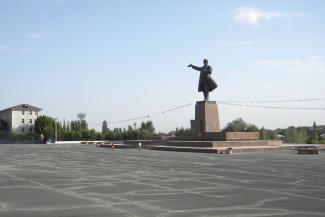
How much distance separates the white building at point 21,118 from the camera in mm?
120875

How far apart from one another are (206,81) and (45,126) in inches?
2733

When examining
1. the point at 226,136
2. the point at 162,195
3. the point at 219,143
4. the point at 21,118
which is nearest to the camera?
the point at 162,195

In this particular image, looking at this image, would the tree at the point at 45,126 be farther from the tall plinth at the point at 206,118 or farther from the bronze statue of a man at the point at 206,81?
the tall plinth at the point at 206,118

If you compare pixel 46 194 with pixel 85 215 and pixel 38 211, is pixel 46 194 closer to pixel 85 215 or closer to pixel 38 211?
pixel 38 211

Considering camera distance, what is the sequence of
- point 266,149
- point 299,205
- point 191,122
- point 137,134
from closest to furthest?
point 299,205 < point 266,149 < point 191,122 < point 137,134

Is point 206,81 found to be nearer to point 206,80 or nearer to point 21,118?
point 206,80

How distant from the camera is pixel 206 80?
43.4 meters

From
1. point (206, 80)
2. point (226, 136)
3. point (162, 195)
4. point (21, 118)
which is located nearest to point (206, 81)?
point (206, 80)

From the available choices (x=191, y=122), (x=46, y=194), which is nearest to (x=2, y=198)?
(x=46, y=194)

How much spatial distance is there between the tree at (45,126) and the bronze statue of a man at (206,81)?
65253 mm

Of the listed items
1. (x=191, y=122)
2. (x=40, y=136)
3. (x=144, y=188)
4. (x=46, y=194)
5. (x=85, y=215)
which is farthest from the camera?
(x=40, y=136)

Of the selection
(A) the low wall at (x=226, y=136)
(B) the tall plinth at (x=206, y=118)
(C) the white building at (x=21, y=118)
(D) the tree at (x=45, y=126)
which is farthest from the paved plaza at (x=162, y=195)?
(C) the white building at (x=21, y=118)

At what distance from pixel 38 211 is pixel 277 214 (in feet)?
13.6

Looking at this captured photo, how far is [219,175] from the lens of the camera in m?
15.6
